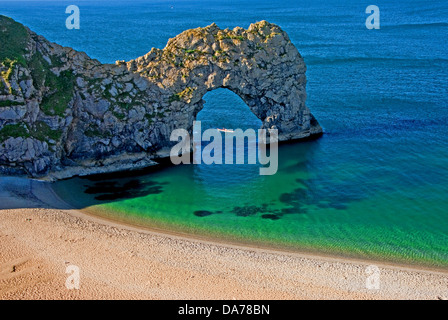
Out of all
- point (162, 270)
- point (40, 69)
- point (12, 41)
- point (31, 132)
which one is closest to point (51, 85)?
point (40, 69)

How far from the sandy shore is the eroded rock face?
10867mm

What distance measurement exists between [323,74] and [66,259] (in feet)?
238

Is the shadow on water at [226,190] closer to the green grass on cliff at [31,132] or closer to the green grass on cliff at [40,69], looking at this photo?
the green grass on cliff at [31,132]

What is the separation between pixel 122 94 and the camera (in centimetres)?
5850

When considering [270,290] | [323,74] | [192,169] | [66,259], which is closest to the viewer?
[270,290]

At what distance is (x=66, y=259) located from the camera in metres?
41.0

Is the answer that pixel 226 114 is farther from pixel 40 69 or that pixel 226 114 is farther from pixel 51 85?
pixel 40 69

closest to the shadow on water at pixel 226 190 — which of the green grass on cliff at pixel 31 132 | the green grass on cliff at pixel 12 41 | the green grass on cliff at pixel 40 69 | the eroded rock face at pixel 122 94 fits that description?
the eroded rock face at pixel 122 94

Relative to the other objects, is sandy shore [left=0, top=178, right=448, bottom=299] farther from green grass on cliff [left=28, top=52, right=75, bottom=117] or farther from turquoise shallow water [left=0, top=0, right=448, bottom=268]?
green grass on cliff [left=28, top=52, right=75, bottom=117]

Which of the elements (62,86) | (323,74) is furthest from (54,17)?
(62,86)

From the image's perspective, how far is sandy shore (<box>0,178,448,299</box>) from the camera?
37378 millimetres

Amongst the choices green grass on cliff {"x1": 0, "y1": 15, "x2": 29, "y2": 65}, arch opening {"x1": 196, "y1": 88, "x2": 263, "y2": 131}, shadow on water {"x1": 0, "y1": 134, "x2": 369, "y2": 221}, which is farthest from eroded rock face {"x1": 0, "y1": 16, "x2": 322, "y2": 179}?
arch opening {"x1": 196, "y1": 88, "x2": 263, "y2": 131}

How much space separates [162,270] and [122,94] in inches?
1035
